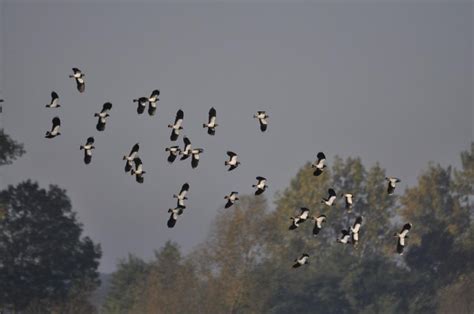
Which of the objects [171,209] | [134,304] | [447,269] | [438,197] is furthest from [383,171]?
[171,209]

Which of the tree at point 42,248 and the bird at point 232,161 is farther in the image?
the tree at point 42,248

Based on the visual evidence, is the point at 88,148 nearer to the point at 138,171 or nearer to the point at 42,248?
the point at 138,171

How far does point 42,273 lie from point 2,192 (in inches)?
409

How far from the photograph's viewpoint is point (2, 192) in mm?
149125

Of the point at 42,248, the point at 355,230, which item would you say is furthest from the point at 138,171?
the point at 42,248

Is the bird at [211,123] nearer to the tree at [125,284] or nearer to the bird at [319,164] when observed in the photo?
the bird at [319,164]

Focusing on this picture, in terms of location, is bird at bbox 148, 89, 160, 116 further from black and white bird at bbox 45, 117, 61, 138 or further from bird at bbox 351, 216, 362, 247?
bird at bbox 351, 216, 362, 247

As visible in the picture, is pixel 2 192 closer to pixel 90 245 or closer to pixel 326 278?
pixel 90 245

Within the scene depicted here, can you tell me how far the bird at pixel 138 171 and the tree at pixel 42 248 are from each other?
235 ft

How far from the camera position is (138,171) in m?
71.1

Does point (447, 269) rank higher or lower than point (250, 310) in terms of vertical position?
higher

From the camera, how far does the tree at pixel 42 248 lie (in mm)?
143625

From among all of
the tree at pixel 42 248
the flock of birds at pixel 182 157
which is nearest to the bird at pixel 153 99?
the flock of birds at pixel 182 157

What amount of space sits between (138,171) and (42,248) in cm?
7678
